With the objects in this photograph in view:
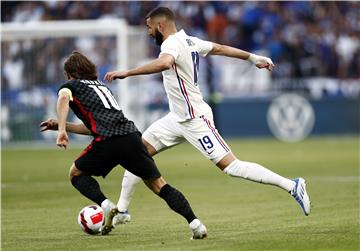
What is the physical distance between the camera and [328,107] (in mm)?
29969

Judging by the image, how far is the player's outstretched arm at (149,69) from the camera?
917 centimetres

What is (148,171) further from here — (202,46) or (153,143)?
(202,46)

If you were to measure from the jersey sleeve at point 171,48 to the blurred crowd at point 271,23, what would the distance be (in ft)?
67.2

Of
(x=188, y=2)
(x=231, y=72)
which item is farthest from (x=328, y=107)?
(x=188, y=2)

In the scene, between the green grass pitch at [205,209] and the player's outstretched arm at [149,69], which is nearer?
the player's outstretched arm at [149,69]

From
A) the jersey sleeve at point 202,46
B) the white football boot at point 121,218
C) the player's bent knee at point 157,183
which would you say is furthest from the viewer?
the white football boot at point 121,218

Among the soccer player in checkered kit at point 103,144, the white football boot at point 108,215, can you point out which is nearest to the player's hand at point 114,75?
the soccer player in checkered kit at point 103,144

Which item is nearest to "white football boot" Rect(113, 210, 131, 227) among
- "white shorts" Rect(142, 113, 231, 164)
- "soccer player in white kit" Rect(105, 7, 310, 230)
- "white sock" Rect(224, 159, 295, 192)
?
"white shorts" Rect(142, 113, 231, 164)

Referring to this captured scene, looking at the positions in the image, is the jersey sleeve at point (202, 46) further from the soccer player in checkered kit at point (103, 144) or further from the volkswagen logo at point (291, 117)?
the volkswagen logo at point (291, 117)

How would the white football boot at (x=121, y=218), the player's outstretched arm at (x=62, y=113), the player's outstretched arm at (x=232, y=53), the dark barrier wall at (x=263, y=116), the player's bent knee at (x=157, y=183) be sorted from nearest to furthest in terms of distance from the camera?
the player's outstretched arm at (x=62, y=113) < the player's bent knee at (x=157, y=183) < the player's outstretched arm at (x=232, y=53) < the white football boot at (x=121, y=218) < the dark barrier wall at (x=263, y=116)

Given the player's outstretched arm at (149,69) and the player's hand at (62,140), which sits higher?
the player's outstretched arm at (149,69)

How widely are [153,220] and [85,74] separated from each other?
2.42 m

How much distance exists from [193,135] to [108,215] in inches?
51.9

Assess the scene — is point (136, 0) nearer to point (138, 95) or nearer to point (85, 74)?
point (138, 95)
